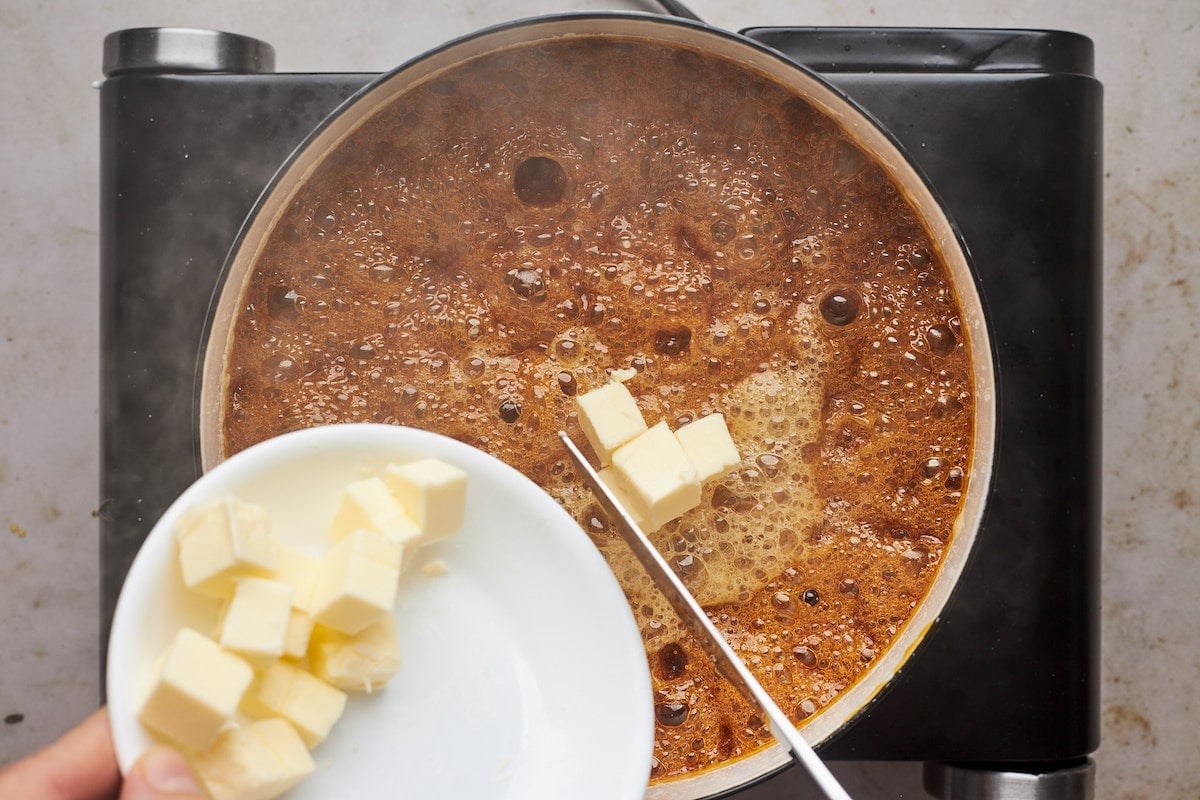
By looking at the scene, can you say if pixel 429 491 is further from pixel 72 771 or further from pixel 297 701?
pixel 72 771

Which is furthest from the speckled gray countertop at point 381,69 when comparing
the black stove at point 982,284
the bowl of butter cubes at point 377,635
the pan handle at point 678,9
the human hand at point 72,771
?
the bowl of butter cubes at point 377,635

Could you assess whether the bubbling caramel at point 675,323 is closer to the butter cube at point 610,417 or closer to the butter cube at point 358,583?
the butter cube at point 610,417

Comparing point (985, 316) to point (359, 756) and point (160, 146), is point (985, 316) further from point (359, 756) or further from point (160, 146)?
point (160, 146)

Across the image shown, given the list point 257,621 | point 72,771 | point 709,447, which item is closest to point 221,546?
point 257,621

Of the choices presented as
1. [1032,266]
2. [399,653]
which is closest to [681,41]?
[1032,266]

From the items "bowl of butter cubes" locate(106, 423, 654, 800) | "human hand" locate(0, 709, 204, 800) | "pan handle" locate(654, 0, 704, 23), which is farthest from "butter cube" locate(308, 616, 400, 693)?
"pan handle" locate(654, 0, 704, 23)
